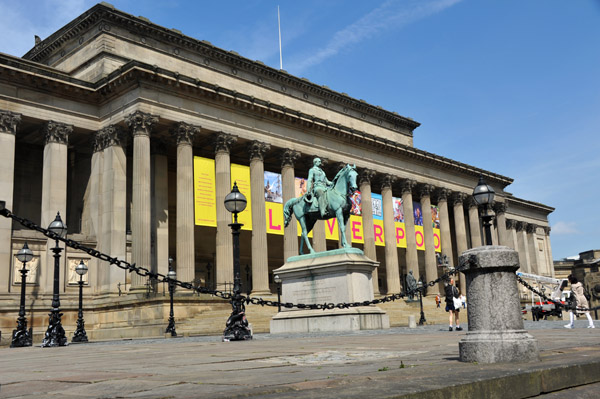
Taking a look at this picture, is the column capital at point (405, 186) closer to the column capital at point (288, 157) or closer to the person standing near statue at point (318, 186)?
the column capital at point (288, 157)

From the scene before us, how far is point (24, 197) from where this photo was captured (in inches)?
1612

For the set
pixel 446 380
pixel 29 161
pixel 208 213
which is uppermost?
pixel 29 161

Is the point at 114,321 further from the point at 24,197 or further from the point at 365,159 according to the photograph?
the point at 365,159

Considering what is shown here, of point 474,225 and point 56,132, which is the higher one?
point 56,132

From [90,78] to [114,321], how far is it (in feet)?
57.1

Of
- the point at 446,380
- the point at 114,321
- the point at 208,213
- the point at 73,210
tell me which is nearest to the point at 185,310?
the point at 114,321

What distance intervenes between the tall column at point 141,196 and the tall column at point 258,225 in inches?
325

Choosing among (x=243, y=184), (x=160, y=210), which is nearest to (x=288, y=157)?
(x=243, y=184)

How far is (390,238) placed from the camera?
176 ft

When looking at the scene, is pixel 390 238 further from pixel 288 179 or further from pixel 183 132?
pixel 183 132

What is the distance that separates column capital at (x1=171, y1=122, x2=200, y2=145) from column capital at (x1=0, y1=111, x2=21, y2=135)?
970cm

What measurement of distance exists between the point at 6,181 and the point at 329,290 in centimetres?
2362

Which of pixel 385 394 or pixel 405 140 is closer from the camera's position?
pixel 385 394

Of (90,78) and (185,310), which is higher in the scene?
(90,78)
